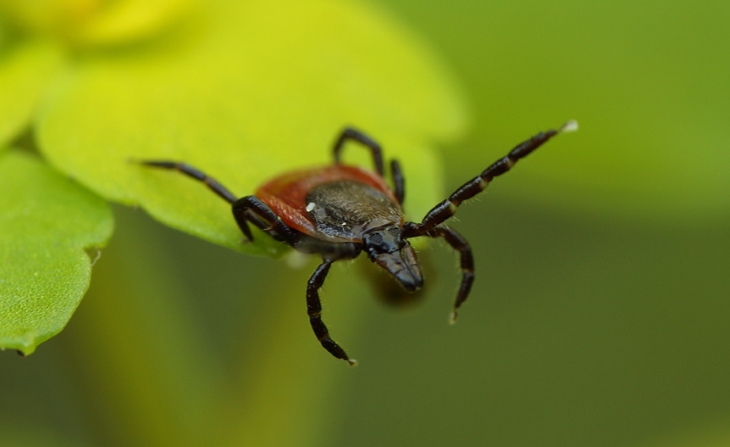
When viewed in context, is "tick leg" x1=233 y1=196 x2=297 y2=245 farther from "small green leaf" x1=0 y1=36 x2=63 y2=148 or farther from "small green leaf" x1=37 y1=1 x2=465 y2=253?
"small green leaf" x1=0 y1=36 x2=63 y2=148

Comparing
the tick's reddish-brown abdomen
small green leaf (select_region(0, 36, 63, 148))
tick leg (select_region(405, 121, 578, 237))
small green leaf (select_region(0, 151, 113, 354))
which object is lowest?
small green leaf (select_region(0, 151, 113, 354))

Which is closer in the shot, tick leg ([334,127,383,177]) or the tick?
the tick

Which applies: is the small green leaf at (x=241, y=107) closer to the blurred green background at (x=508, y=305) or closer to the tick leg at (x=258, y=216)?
the tick leg at (x=258, y=216)

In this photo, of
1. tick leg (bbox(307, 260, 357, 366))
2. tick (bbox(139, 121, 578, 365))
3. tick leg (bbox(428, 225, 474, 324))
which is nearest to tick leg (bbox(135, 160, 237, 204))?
tick (bbox(139, 121, 578, 365))

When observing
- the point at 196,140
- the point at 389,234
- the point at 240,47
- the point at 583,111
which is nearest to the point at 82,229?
the point at 196,140

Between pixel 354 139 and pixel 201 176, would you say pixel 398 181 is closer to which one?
pixel 354 139

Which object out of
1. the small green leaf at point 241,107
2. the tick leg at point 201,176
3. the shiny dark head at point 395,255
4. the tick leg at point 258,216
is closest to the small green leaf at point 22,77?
the small green leaf at point 241,107
